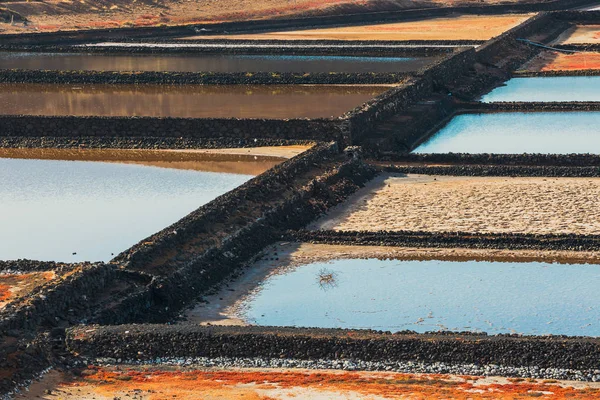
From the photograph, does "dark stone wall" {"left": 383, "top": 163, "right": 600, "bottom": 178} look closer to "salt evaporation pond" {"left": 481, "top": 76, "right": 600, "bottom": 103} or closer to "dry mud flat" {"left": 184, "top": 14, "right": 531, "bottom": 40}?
"salt evaporation pond" {"left": 481, "top": 76, "right": 600, "bottom": 103}

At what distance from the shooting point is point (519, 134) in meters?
32.3

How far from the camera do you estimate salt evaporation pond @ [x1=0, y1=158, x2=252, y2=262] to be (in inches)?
843

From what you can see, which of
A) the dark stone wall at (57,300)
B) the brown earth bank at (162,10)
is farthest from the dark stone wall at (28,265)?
the brown earth bank at (162,10)

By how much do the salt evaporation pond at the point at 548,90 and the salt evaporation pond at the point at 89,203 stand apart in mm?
14399

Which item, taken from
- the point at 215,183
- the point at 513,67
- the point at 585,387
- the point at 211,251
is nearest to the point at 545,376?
the point at 585,387

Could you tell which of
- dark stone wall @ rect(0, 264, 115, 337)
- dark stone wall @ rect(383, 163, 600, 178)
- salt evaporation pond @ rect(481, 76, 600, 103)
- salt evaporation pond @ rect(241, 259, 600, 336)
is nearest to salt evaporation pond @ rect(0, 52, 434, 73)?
salt evaporation pond @ rect(481, 76, 600, 103)

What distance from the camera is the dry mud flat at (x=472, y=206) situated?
22812 mm

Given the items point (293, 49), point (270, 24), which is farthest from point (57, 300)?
point (270, 24)

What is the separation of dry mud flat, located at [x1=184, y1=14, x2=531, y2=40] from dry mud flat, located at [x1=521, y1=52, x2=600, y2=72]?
4.12 meters

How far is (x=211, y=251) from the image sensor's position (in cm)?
2052

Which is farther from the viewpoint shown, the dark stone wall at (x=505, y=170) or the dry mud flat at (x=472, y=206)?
the dark stone wall at (x=505, y=170)

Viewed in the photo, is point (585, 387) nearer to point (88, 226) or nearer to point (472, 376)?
point (472, 376)

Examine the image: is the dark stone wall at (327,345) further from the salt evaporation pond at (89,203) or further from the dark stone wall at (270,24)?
the dark stone wall at (270,24)

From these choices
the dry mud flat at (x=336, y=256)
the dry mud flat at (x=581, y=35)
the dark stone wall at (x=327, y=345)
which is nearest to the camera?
the dark stone wall at (x=327, y=345)
